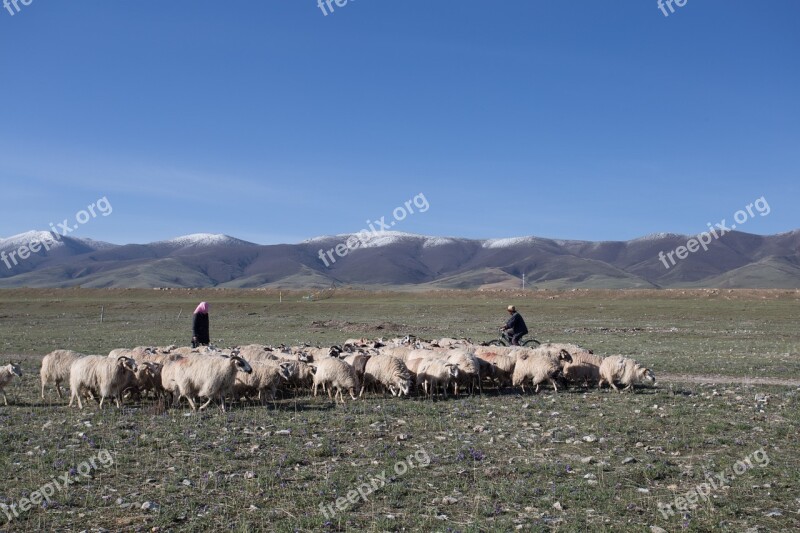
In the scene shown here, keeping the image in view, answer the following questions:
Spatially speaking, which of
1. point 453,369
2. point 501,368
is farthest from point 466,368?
point 501,368

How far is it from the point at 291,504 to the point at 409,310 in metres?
62.1

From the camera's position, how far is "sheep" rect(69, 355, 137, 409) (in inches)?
596

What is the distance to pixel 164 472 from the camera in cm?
966

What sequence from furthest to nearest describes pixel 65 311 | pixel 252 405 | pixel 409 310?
pixel 409 310 → pixel 65 311 → pixel 252 405

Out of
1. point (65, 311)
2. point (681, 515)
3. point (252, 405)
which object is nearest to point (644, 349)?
point (252, 405)

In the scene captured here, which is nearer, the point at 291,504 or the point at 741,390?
the point at 291,504

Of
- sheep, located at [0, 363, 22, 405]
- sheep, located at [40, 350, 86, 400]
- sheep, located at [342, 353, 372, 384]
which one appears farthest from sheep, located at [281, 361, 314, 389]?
sheep, located at [0, 363, 22, 405]

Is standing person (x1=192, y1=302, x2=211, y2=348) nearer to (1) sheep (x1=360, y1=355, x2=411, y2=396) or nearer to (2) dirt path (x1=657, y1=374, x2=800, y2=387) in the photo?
(1) sheep (x1=360, y1=355, x2=411, y2=396)

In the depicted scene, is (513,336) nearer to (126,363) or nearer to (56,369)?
(126,363)

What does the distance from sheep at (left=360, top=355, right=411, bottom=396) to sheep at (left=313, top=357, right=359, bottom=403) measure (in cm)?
59

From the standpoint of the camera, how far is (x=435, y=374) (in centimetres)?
1736

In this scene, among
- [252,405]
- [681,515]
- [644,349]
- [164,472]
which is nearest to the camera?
[681,515]

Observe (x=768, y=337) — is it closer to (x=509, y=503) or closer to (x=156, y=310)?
(x=509, y=503)

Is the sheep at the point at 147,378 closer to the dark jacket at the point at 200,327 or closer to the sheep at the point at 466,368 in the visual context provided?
the dark jacket at the point at 200,327
